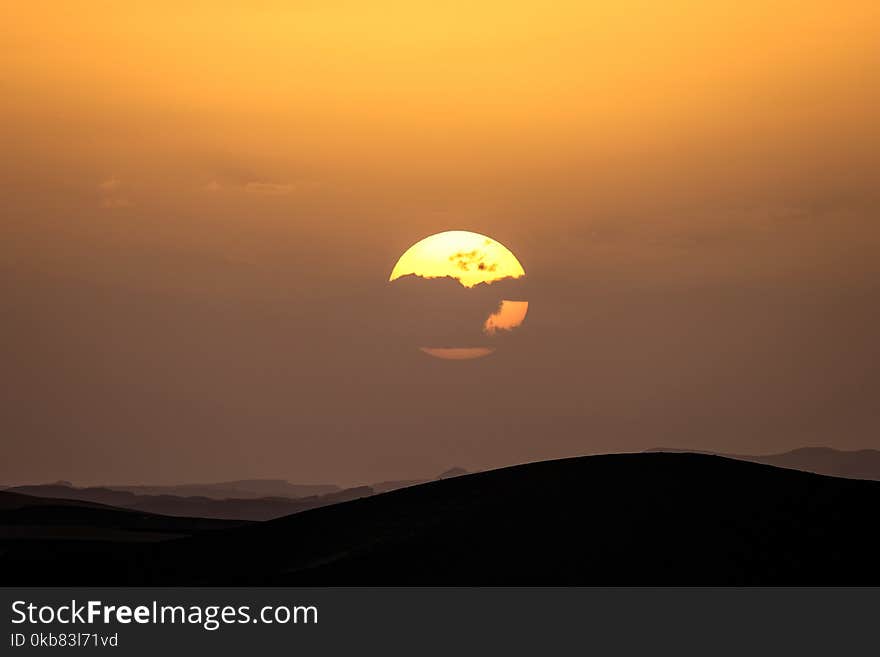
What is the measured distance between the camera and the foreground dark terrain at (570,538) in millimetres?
40906

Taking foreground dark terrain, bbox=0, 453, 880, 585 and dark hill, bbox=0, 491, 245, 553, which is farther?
dark hill, bbox=0, 491, 245, 553

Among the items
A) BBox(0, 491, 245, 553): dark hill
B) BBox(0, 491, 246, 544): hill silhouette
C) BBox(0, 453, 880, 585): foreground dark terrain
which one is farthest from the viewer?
BBox(0, 491, 246, 544): hill silhouette

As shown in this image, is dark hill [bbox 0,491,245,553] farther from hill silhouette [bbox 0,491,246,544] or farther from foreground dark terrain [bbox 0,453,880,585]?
foreground dark terrain [bbox 0,453,880,585]

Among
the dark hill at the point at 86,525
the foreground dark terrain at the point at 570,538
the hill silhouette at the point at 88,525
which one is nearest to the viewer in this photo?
the foreground dark terrain at the point at 570,538

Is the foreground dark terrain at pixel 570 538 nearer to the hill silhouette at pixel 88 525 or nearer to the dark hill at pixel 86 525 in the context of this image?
the dark hill at pixel 86 525

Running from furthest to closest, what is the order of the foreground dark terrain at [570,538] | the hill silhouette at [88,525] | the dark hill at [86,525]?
1. the hill silhouette at [88,525]
2. the dark hill at [86,525]
3. the foreground dark terrain at [570,538]

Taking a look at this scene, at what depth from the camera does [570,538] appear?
43.6 metres

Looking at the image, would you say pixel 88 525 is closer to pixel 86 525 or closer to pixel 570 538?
pixel 86 525

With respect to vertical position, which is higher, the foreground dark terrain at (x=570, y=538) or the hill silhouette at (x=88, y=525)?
the hill silhouette at (x=88, y=525)

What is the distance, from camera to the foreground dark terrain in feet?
134

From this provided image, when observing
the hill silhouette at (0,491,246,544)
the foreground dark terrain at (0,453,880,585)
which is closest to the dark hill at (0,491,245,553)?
the hill silhouette at (0,491,246,544)

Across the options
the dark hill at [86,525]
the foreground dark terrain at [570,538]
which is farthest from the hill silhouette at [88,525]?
the foreground dark terrain at [570,538]

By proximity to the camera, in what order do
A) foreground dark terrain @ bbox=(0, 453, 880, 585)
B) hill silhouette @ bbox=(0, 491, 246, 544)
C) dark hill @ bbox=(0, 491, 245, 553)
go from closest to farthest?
1. foreground dark terrain @ bbox=(0, 453, 880, 585)
2. dark hill @ bbox=(0, 491, 245, 553)
3. hill silhouette @ bbox=(0, 491, 246, 544)

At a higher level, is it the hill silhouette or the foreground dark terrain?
the hill silhouette
